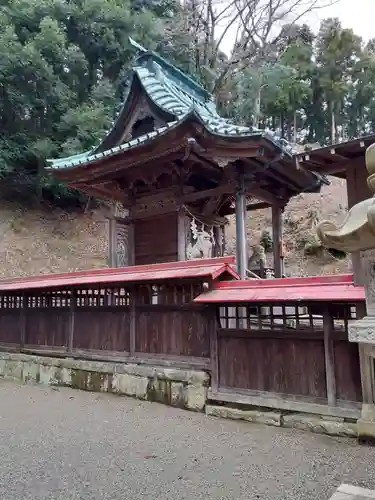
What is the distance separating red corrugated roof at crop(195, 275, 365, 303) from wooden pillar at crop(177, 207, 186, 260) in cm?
283

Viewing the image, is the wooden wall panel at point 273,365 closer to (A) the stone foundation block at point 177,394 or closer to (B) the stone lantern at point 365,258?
(B) the stone lantern at point 365,258

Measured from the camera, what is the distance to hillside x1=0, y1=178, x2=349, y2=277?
19.9m

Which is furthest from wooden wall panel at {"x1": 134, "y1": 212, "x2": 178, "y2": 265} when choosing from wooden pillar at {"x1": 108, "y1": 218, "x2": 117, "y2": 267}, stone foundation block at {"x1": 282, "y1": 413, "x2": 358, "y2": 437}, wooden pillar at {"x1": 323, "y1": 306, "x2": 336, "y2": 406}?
stone foundation block at {"x1": 282, "y1": 413, "x2": 358, "y2": 437}

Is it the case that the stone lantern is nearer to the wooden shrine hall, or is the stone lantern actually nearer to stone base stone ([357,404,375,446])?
stone base stone ([357,404,375,446])

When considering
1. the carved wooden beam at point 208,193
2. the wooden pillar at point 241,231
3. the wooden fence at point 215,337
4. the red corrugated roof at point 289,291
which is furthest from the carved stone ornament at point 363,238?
the carved wooden beam at point 208,193

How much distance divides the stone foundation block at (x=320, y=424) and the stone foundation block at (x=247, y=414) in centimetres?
14

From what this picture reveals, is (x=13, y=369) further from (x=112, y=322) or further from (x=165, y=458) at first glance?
(x=165, y=458)

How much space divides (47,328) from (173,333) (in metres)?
3.69

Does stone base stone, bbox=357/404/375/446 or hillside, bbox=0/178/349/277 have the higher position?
hillside, bbox=0/178/349/277

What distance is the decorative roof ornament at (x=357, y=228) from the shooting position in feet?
13.6

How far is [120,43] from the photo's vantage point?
2384cm

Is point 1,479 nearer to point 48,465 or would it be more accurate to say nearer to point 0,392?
point 48,465

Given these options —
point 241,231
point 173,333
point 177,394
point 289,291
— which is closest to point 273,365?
point 289,291

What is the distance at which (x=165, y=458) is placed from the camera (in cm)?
478
